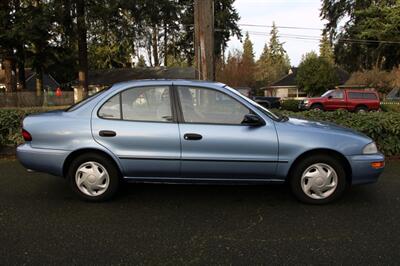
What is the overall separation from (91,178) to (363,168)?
10.6 ft

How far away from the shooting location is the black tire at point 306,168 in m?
4.57

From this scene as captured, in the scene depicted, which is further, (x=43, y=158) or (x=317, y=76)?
(x=317, y=76)

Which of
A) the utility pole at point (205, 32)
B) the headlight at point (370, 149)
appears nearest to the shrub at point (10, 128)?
the utility pole at point (205, 32)

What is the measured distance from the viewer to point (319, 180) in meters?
4.61

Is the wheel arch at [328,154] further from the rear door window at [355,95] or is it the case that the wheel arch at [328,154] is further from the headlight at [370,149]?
the rear door window at [355,95]

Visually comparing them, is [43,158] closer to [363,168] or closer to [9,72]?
[363,168]

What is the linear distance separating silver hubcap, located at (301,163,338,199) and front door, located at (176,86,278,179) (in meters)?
0.42

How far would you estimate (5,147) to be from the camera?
26.1 ft

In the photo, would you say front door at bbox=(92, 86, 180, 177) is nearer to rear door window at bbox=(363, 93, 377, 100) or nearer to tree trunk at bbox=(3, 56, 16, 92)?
rear door window at bbox=(363, 93, 377, 100)

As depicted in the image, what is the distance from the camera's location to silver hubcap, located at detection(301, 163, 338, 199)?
459 cm

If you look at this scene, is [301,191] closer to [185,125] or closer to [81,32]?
[185,125]

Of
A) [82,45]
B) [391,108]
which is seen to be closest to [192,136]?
[391,108]

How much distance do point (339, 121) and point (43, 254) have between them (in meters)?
6.19

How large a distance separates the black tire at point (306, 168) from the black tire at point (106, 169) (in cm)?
212
